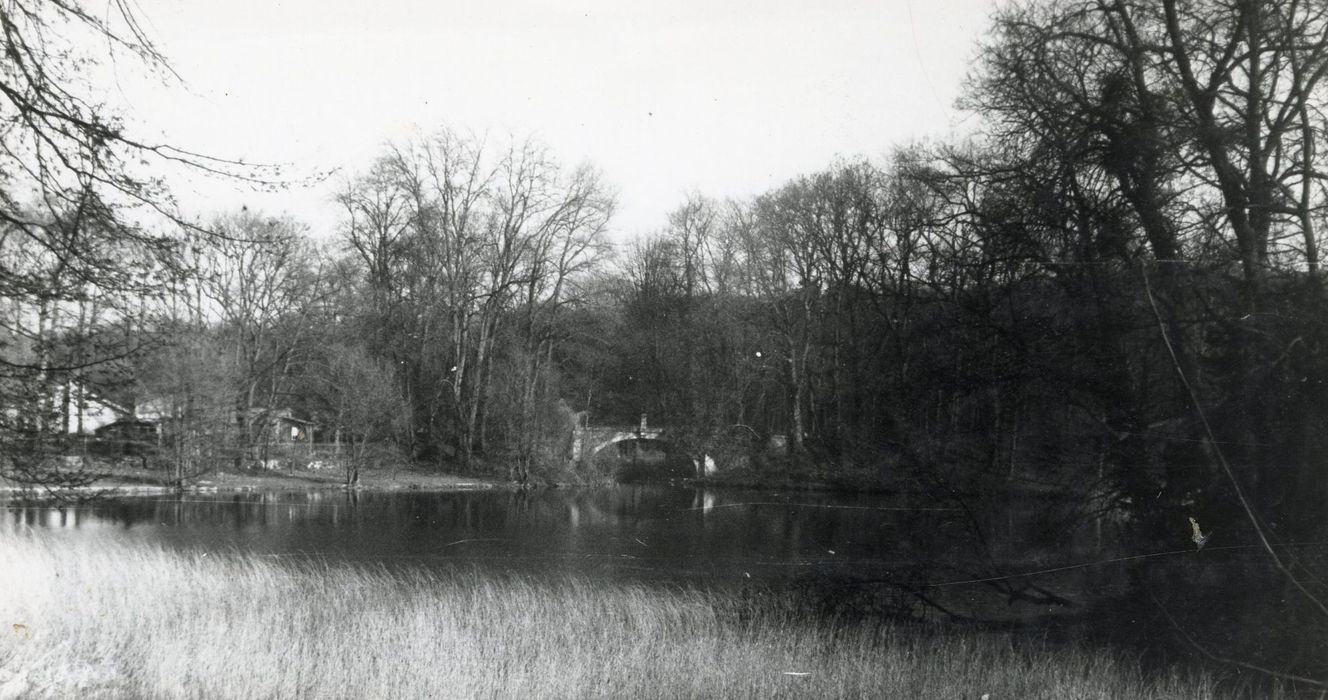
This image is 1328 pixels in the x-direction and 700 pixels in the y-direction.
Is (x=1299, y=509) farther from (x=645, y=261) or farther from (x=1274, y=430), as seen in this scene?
(x=645, y=261)

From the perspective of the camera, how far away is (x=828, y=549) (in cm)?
1928

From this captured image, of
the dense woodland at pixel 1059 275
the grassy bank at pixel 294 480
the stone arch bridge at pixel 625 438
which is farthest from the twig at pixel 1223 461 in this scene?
the stone arch bridge at pixel 625 438

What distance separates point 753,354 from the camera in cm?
3772

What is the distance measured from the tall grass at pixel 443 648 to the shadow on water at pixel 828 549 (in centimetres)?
61

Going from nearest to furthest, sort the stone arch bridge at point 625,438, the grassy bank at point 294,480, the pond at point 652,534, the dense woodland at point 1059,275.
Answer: the dense woodland at point 1059,275
the pond at point 652,534
the grassy bank at point 294,480
the stone arch bridge at point 625,438

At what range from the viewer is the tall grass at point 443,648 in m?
7.51

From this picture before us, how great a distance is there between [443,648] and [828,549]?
38.5 feet

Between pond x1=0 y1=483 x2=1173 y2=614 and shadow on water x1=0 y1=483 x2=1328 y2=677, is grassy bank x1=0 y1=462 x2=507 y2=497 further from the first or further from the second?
shadow on water x1=0 y1=483 x2=1328 y2=677

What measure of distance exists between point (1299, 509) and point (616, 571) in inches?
470

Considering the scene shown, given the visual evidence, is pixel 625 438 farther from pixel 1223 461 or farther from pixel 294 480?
pixel 1223 461

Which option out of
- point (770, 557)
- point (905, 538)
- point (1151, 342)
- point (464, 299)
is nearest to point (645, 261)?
point (464, 299)

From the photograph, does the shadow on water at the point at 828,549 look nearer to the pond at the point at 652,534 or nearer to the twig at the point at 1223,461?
the pond at the point at 652,534

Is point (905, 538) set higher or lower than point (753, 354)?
lower

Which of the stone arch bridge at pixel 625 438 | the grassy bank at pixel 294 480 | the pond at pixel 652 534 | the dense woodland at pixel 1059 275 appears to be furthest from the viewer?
the stone arch bridge at pixel 625 438
